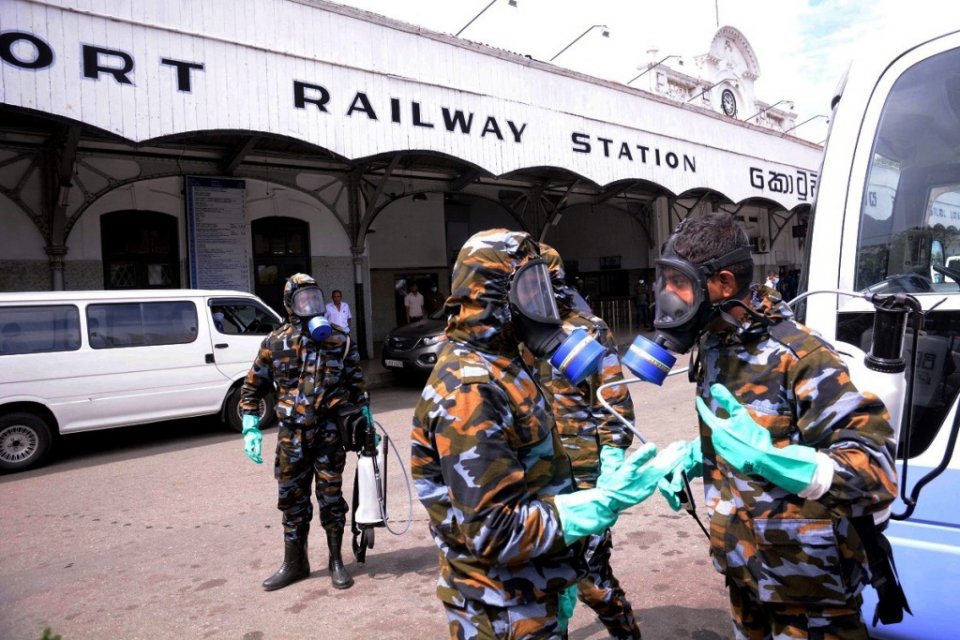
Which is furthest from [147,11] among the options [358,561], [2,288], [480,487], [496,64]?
[480,487]

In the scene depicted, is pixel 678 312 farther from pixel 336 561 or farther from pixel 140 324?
pixel 140 324

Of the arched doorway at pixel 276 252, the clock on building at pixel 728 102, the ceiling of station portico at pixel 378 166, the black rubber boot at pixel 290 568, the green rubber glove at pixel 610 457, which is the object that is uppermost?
the clock on building at pixel 728 102

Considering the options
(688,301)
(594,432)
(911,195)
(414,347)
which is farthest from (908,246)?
(414,347)

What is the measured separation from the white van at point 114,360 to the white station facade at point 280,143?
2.29m

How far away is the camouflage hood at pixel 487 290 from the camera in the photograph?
65.0 inches

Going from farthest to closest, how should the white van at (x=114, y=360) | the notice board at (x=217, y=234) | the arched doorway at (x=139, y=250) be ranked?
the notice board at (x=217, y=234), the arched doorway at (x=139, y=250), the white van at (x=114, y=360)

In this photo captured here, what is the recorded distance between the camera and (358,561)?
398 cm

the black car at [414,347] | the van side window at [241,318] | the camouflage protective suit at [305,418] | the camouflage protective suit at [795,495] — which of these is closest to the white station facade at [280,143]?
the van side window at [241,318]

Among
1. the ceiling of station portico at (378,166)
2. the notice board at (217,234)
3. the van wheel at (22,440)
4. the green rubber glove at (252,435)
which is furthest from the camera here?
the notice board at (217,234)

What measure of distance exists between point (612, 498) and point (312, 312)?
2.69 meters

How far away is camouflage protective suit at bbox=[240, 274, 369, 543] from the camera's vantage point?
12.2 ft

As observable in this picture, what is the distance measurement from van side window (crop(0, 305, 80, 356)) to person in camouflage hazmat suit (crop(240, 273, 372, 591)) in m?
4.62

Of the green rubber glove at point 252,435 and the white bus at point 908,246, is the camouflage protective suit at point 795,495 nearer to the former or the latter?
the white bus at point 908,246

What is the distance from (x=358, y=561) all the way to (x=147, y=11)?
8.17 m
